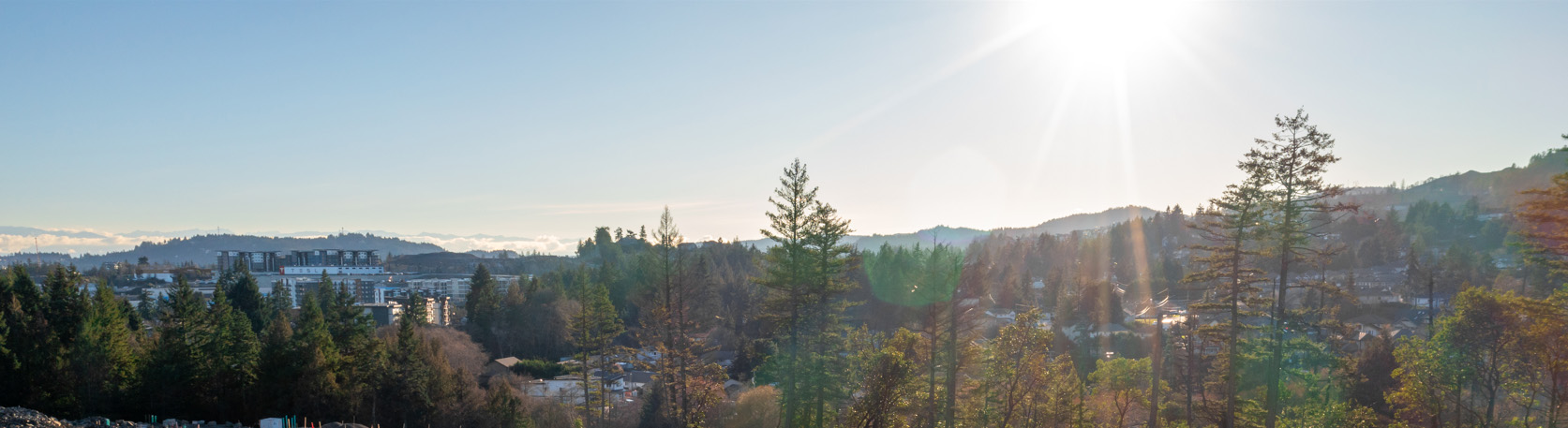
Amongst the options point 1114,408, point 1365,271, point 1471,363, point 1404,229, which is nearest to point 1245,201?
point 1471,363

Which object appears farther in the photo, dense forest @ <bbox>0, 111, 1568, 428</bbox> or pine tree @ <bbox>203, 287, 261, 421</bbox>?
pine tree @ <bbox>203, 287, 261, 421</bbox>

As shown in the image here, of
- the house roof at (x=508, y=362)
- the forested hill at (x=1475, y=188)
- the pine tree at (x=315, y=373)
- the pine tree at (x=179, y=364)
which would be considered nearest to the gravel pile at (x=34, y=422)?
the pine tree at (x=179, y=364)

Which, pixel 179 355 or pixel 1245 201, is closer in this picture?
pixel 1245 201

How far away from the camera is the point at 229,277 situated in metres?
49.9

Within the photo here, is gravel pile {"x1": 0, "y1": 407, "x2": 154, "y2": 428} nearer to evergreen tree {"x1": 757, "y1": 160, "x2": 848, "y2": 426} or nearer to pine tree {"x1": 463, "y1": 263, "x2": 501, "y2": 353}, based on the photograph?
evergreen tree {"x1": 757, "y1": 160, "x2": 848, "y2": 426}

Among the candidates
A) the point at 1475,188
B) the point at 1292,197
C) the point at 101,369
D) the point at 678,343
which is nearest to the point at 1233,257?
the point at 1292,197

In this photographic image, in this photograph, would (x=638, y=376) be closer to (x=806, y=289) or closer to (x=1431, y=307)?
(x=806, y=289)

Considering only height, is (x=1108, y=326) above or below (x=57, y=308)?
below

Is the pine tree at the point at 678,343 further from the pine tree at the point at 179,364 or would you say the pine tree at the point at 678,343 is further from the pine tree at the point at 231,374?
the pine tree at the point at 179,364

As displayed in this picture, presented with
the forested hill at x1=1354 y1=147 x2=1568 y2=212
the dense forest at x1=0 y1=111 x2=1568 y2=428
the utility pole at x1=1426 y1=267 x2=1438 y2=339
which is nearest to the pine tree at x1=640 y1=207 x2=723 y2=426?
the dense forest at x1=0 y1=111 x2=1568 y2=428

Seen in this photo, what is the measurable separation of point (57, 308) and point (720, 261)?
5977 centimetres

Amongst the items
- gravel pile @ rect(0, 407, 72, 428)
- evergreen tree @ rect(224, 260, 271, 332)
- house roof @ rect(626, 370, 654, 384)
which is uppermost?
evergreen tree @ rect(224, 260, 271, 332)

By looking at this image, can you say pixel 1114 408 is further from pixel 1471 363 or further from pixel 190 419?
pixel 190 419

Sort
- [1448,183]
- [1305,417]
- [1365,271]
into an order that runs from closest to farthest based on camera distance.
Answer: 1. [1305,417]
2. [1365,271]
3. [1448,183]
